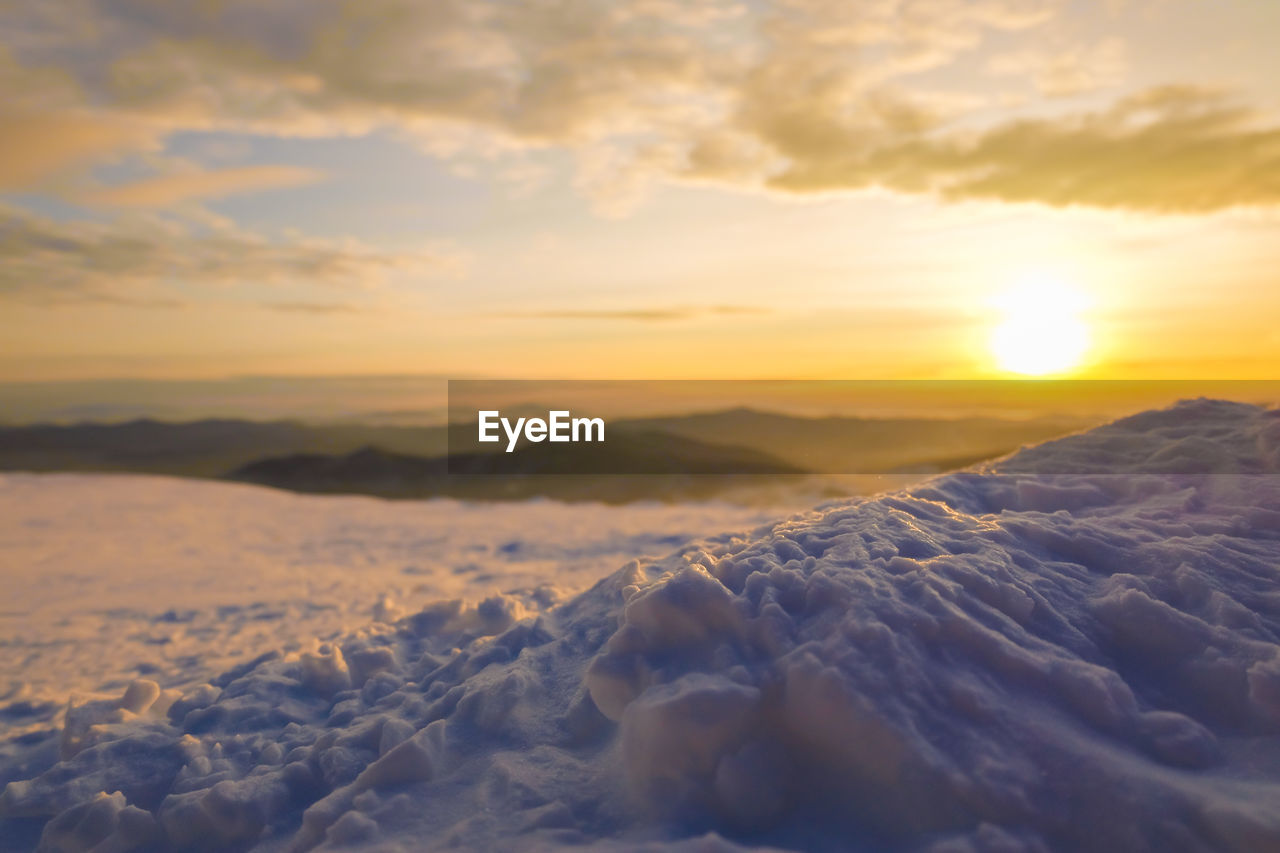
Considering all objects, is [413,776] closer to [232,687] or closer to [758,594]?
[758,594]

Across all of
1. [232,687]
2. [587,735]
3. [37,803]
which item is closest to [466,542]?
[232,687]

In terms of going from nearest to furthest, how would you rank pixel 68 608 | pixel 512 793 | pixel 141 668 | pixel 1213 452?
pixel 512 793
pixel 1213 452
pixel 141 668
pixel 68 608

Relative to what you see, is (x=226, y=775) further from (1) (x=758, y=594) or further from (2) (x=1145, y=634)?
(2) (x=1145, y=634)

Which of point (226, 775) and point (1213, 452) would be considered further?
point (1213, 452)

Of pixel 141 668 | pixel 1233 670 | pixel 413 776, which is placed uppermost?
pixel 1233 670

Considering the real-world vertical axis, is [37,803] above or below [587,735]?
below

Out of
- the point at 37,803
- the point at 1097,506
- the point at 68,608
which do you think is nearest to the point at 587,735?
the point at 37,803

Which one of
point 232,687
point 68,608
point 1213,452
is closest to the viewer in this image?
point 232,687
